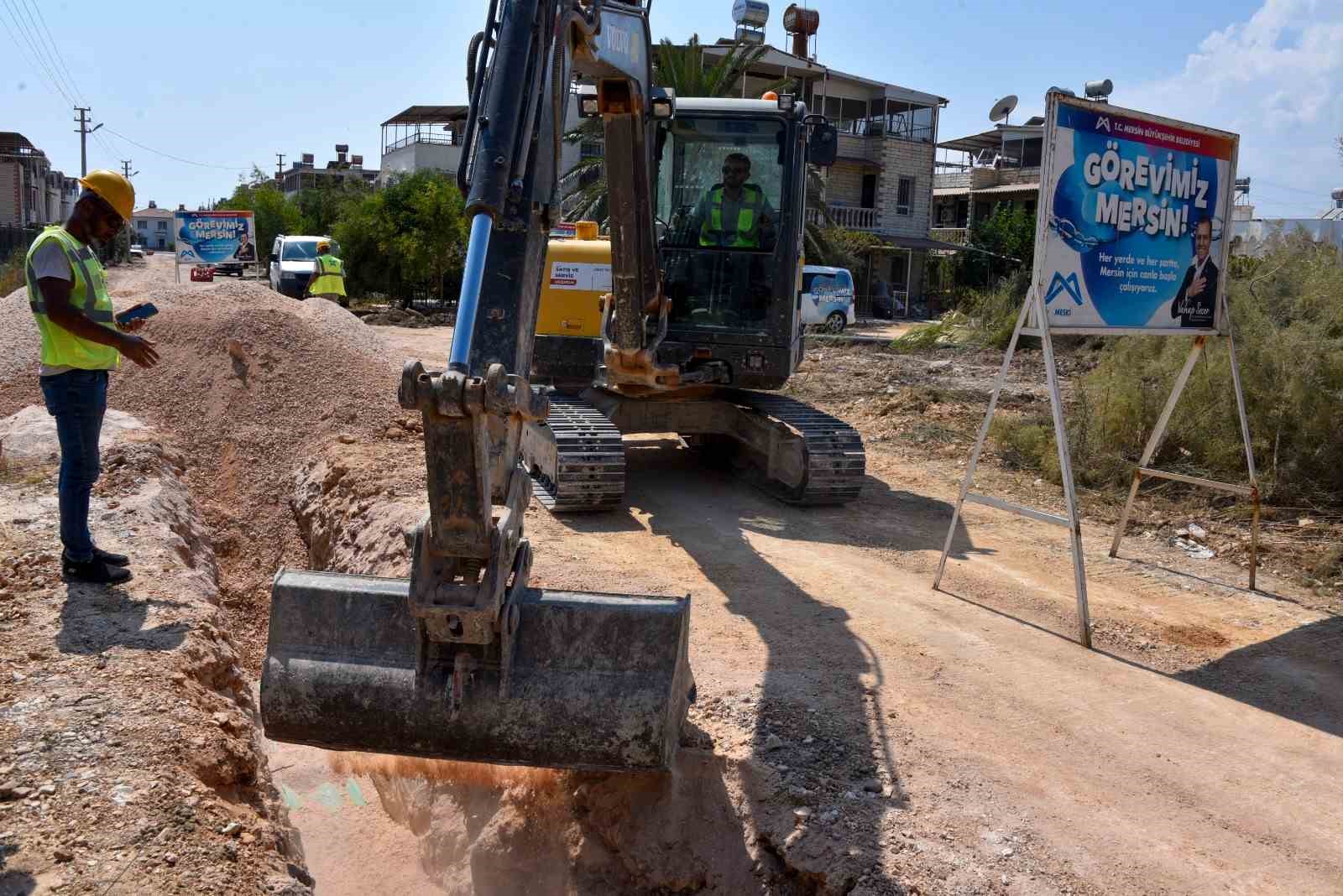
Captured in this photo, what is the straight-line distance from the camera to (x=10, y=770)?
12.9ft

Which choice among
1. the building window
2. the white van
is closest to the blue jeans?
the white van

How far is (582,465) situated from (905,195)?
3773 centimetres

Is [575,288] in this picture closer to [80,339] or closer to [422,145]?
[80,339]

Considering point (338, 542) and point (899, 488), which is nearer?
point (338, 542)

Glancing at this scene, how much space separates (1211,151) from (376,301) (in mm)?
32052

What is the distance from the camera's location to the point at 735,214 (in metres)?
8.81

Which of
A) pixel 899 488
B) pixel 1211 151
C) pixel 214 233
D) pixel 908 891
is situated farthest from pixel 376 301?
pixel 908 891

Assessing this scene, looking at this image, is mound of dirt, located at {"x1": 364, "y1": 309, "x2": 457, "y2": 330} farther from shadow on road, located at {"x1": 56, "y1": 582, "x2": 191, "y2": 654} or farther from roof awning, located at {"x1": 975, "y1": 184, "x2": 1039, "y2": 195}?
shadow on road, located at {"x1": 56, "y1": 582, "x2": 191, "y2": 654}

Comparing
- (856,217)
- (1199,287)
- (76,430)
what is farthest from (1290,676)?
(856,217)

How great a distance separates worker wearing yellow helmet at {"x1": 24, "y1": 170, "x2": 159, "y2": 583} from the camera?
5.34 meters

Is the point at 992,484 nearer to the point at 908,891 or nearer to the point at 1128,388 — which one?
the point at 1128,388

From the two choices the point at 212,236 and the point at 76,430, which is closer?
the point at 76,430

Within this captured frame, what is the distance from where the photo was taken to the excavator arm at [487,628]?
3715 millimetres

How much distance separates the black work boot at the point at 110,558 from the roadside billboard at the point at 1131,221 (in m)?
5.16
